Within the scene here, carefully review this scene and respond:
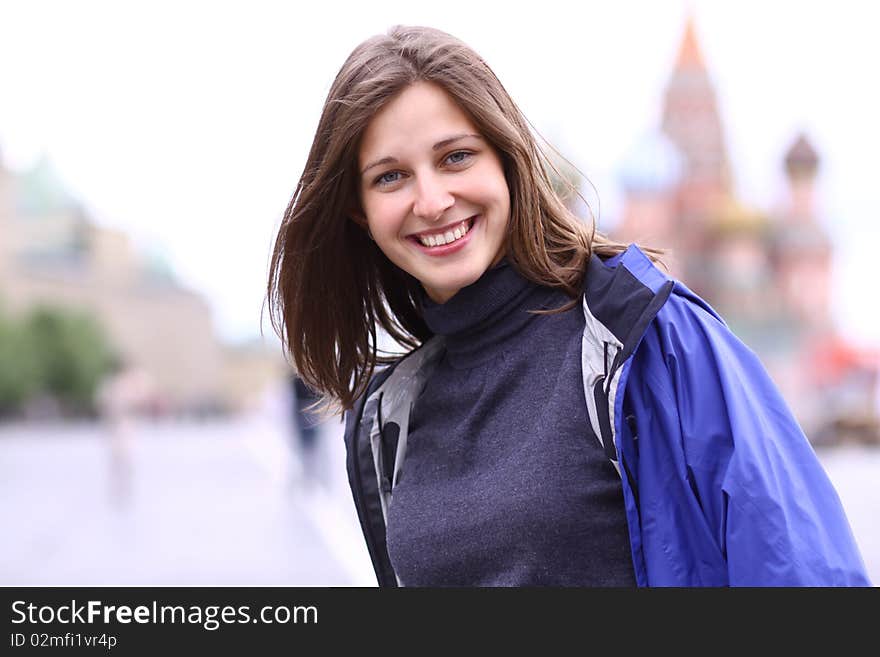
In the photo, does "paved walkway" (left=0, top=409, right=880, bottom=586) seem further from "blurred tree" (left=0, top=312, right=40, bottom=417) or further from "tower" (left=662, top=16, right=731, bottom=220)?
"tower" (left=662, top=16, right=731, bottom=220)

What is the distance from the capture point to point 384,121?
6.14 ft

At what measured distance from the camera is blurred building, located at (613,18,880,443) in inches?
1790

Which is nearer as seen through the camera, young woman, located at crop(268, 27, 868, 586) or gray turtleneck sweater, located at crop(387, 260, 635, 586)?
young woman, located at crop(268, 27, 868, 586)

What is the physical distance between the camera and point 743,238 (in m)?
48.0

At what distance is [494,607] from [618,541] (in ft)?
0.65

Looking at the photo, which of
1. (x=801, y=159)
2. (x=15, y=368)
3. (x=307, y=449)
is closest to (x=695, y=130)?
(x=801, y=159)

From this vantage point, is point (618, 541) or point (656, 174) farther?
point (656, 174)

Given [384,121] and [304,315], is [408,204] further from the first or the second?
Result: [304,315]

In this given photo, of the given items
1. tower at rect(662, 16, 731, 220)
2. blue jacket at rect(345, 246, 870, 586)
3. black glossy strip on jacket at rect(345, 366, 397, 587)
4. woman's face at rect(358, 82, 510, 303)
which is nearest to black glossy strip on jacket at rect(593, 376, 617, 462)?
blue jacket at rect(345, 246, 870, 586)

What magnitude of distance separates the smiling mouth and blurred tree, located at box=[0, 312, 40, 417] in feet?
155

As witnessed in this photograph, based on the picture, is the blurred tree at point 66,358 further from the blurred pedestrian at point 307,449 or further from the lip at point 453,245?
the lip at point 453,245

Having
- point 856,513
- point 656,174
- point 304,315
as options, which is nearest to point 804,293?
point 656,174

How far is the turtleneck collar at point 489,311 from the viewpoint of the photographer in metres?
1.91

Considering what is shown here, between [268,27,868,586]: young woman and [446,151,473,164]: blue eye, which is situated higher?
[446,151,473,164]: blue eye
